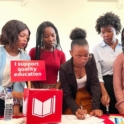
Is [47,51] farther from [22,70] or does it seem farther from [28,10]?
[28,10]

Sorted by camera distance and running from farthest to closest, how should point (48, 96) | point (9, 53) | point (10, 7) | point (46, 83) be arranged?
point (10, 7) < point (46, 83) < point (9, 53) < point (48, 96)

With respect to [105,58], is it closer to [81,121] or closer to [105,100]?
[105,100]

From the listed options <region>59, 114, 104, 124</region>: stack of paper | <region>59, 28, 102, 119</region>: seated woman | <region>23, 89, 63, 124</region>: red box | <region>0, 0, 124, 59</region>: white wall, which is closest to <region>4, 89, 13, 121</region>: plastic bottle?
<region>23, 89, 63, 124</region>: red box

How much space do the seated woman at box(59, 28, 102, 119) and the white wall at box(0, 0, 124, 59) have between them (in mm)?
1145

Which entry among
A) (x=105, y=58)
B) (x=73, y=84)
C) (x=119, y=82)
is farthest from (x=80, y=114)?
(x=105, y=58)

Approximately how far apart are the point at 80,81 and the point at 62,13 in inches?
57.1

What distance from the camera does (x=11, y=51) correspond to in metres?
1.44

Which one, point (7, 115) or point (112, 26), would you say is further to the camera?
point (112, 26)

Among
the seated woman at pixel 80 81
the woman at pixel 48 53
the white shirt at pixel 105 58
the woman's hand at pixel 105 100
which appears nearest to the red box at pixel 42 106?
the seated woman at pixel 80 81

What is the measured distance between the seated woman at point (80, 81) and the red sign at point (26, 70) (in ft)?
0.94

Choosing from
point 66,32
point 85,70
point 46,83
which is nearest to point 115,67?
point 85,70

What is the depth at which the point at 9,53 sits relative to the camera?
4.66 ft

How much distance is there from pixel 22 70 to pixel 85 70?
0.52m

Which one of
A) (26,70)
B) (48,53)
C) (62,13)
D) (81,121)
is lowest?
(81,121)
